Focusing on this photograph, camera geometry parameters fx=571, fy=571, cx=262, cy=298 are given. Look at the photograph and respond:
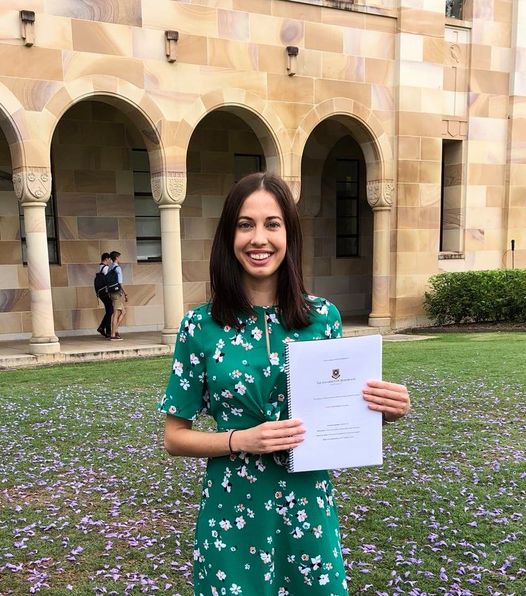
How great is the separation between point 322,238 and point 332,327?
14.9 m

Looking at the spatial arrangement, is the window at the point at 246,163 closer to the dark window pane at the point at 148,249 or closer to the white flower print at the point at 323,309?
the dark window pane at the point at 148,249

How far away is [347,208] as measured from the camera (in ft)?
57.3

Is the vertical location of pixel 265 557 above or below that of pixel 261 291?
below

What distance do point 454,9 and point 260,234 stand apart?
16.5 m

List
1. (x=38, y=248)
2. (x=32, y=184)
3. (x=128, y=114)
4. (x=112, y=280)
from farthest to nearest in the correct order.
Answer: (x=112, y=280)
(x=128, y=114)
(x=38, y=248)
(x=32, y=184)

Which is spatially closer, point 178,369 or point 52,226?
point 178,369

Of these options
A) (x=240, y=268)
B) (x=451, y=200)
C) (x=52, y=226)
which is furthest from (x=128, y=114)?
(x=240, y=268)

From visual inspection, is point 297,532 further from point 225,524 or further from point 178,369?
point 178,369

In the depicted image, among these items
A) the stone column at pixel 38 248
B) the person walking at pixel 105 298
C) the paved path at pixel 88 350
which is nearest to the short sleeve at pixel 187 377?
the paved path at pixel 88 350

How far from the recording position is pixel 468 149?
50.4ft

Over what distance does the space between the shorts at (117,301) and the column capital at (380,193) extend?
6.59 meters

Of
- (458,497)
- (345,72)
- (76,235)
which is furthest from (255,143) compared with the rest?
(458,497)

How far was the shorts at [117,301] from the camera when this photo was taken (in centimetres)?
1266

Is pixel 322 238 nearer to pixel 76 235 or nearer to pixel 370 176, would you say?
pixel 370 176
